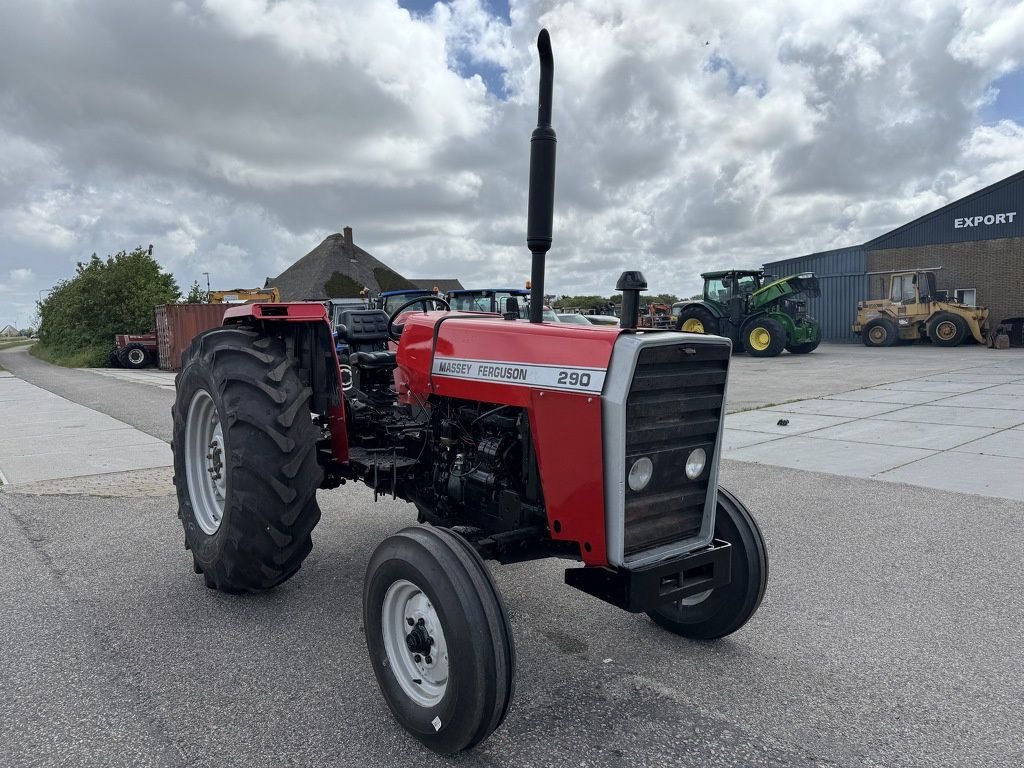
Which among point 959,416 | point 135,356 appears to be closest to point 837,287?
point 959,416

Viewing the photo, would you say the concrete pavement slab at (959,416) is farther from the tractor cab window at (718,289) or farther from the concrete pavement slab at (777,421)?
the tractor cab window at (718,289)

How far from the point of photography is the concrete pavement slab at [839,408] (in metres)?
9.51

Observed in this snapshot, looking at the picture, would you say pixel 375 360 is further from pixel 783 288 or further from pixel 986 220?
pixel 986 220

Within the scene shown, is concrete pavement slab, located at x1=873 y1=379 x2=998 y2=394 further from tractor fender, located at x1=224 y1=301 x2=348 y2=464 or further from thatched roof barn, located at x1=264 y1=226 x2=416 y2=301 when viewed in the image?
A: thatched roof barn, located at x1=264 y1=226 x2=416 y2=301

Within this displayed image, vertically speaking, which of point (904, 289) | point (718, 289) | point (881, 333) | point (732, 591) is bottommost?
point (732, 591)

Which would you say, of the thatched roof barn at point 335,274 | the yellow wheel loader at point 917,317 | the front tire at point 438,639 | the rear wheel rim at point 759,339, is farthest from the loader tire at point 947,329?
the thatched roof barn at point 335,274

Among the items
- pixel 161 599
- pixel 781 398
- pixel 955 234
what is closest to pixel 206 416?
pixel 161 599

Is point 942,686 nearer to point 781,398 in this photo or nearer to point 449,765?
point 449,765

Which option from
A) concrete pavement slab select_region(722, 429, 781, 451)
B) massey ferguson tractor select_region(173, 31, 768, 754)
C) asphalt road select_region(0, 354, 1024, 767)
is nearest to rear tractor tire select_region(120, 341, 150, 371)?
concrete pavement slab select_region(722, 429, 781, 451)

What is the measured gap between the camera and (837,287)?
26.6 m

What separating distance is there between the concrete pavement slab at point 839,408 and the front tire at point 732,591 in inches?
274

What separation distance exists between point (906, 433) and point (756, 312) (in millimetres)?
12363

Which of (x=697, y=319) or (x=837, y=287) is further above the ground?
(x=837, y=287)

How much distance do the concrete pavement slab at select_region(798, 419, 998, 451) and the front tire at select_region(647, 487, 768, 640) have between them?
4.84 metres
